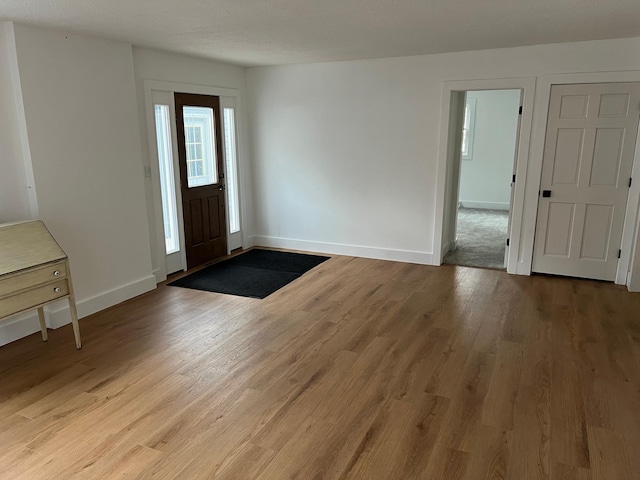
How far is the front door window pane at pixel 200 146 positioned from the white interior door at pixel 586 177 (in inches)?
151

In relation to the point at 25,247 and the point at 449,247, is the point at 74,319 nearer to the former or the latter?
the point at 25,247

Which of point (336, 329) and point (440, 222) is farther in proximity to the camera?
point (440, 222)

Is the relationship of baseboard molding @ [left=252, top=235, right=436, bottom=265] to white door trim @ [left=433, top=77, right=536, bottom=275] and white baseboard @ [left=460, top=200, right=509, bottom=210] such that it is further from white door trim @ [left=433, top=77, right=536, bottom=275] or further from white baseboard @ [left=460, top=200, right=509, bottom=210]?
white baseboard @ [left=460, top=200, right=509, bottom=210]

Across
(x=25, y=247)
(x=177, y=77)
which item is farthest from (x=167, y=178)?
(x=25, y=247)

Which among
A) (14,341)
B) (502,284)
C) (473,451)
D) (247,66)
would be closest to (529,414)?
(473,451)

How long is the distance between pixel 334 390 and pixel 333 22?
2.70 meters

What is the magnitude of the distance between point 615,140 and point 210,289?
14.3 ft

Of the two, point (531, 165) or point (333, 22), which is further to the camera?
point (531, 165)

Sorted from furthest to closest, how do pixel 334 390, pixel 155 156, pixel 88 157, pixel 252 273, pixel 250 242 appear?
pixel 250 242, pixel 252 273, pixel 155 156, pixel 88 157, pixel 334 390

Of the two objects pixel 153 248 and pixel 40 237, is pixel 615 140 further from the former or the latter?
pixel 40 237

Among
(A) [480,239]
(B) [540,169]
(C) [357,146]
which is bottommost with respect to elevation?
(A) [480,239]

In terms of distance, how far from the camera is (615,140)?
14.9ft

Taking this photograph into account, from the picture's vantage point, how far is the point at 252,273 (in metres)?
5.31

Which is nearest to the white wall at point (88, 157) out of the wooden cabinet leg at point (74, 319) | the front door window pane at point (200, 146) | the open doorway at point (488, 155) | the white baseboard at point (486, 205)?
the wooden cabinet leg at point (74, 319)
